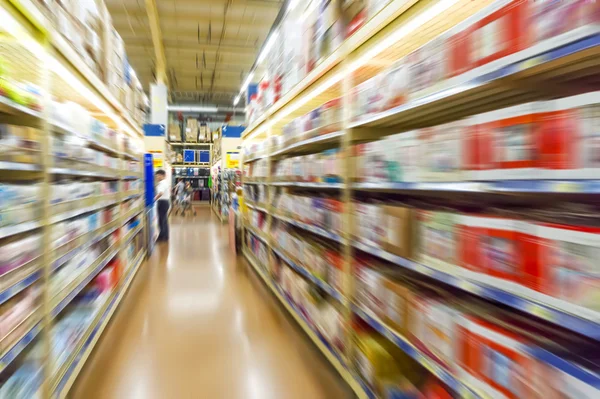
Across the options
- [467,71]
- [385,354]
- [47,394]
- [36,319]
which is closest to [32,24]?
[36,319]

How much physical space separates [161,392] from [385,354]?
1279 mm

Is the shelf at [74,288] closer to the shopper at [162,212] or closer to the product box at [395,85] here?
the product box at [395,85]

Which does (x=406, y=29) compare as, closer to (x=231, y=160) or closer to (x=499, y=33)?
(x=499, y=33)

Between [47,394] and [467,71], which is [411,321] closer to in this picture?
[467,71]

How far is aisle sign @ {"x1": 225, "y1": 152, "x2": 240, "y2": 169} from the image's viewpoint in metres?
9.30

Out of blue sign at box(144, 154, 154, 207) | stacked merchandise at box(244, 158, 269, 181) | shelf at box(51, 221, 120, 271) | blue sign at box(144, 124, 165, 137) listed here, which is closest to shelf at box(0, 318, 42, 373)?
shelf at box(51, 221, 120, 271)

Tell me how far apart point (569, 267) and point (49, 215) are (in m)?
2.07

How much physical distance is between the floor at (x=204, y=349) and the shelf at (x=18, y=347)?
1.99ft

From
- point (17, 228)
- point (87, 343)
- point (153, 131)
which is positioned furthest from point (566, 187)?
point (153, 131)

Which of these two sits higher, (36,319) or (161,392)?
(36,319)

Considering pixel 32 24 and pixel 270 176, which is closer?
pixel 32 24

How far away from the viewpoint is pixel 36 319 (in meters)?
1.54

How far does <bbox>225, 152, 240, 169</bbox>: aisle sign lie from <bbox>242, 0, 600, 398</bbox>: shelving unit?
22.0 ft

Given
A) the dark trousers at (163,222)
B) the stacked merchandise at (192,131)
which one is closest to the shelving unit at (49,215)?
the dark trousers at (163,222)
